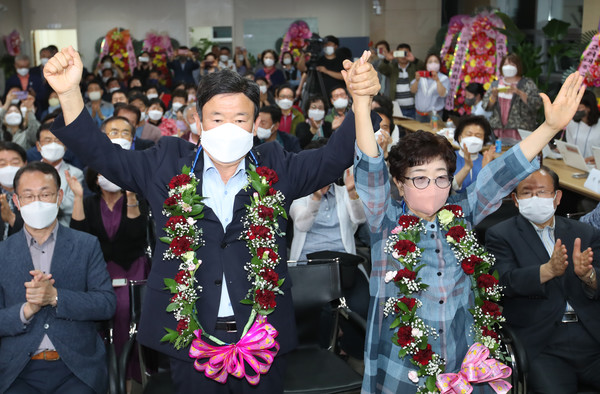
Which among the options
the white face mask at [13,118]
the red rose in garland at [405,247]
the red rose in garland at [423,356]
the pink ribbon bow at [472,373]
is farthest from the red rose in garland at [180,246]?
the white face mask at [13,118]

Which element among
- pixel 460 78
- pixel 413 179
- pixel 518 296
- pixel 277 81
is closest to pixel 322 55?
pixel 460 78

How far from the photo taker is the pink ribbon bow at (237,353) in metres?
2.12

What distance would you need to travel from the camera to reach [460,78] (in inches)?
427

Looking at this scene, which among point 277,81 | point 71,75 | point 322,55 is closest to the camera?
point 71,75

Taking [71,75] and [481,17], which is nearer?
[71,75]

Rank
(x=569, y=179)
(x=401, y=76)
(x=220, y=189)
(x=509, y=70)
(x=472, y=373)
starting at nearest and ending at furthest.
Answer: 1. (x=220, y=189)
2. (x=472, y=373)
3. (x=569, y=179)
4. (x=509, y=70)
5. (x=401, y=76)

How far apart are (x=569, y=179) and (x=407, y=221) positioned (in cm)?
381

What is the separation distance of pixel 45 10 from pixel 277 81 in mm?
5883

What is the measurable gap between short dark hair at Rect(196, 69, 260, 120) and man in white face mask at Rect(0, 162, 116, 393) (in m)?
1.19

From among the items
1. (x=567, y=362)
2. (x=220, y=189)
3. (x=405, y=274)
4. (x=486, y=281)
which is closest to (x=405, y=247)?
(x=405, y=274)

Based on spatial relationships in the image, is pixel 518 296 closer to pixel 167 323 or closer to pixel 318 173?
pixel 318 173

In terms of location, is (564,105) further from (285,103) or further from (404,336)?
(285,103)

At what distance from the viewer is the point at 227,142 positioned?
7.00ft

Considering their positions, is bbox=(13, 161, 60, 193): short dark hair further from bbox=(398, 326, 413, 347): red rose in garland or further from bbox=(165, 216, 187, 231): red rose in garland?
bbox=(398, 326, 413, 347): red rose in garland
